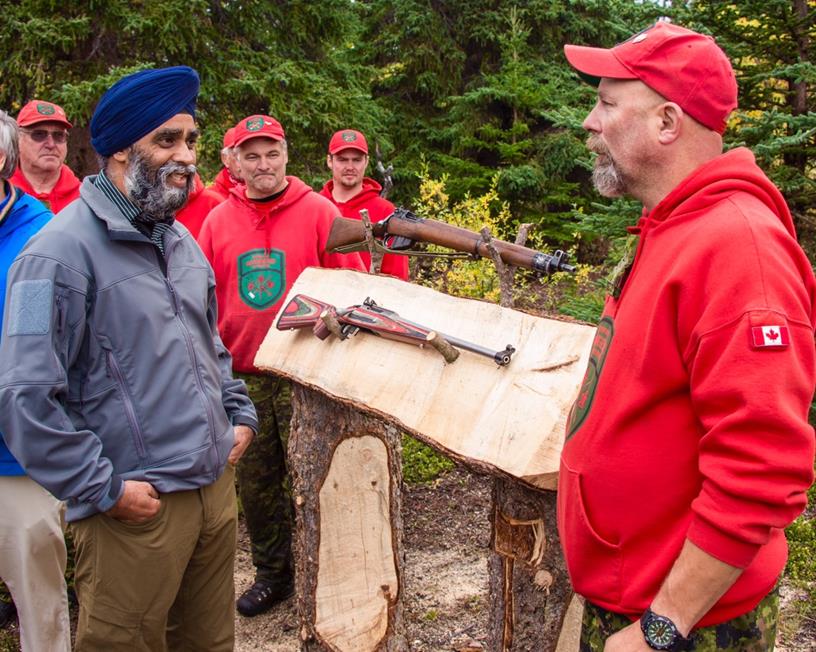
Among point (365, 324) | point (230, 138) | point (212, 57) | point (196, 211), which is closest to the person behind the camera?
point (365, 324)

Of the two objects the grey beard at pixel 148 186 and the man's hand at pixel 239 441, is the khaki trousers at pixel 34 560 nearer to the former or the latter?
the man's hand at pixel 239 441

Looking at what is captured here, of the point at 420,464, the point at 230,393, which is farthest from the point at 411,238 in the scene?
the point at 420,464

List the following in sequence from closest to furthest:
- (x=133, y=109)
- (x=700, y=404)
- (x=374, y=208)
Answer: (x=700, y=404), (x=133, y=109), (x=374, y=208)

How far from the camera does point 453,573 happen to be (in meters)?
4.68

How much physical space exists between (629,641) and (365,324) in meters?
1.81

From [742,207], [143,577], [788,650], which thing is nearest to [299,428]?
[143,577]

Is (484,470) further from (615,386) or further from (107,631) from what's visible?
(107,631)

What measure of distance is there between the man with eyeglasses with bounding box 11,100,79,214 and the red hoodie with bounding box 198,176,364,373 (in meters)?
1.16

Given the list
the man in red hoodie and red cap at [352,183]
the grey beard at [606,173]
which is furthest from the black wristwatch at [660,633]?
the man in red hoodie and red cap at [352,183]

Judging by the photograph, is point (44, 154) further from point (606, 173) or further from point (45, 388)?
point (606, 173)

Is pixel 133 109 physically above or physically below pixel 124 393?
above

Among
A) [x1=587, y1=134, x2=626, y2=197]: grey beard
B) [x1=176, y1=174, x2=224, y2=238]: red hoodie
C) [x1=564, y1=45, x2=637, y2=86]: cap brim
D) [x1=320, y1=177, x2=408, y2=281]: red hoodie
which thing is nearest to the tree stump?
[x1=587, y1=134, x2=626, y2=197]: grey beard

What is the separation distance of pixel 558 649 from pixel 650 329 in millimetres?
1735

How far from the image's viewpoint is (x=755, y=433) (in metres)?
1.44
